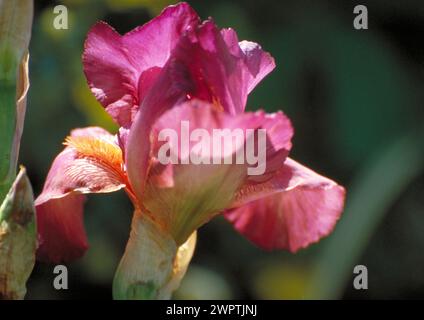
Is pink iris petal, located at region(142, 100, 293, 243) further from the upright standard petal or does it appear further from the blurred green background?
the blurred green background

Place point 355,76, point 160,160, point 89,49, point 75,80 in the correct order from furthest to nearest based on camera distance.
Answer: point 355,76 → point 75,80 → point 89,49 → point 160,160

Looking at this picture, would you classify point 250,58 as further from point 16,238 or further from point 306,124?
point 306,124

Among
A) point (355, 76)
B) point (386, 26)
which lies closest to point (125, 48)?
point (355, 76)

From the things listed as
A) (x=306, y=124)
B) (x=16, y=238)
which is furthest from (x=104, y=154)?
(x=306, y=124)

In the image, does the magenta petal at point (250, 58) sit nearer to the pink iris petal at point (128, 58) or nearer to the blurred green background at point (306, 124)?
the pink iris petal at point (128, 58)

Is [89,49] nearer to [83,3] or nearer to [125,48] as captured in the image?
[125,48]

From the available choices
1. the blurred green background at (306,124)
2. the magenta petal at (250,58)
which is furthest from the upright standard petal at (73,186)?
the blurred green background at (306,124)
